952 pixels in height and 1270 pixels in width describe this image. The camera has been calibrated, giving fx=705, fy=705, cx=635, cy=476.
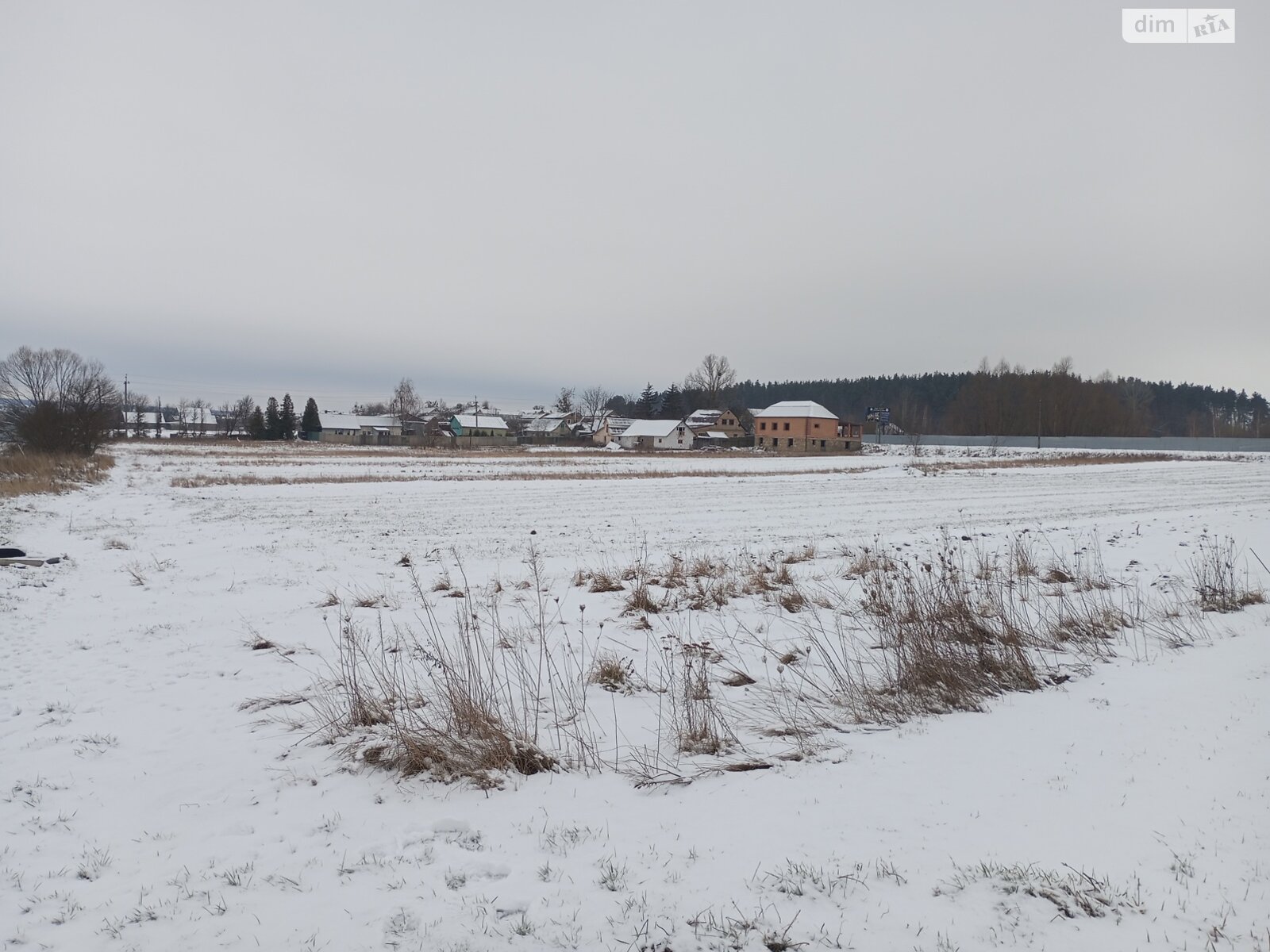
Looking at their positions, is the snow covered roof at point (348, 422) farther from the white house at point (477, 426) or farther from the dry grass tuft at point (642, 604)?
the dry grass tuft at point (642, 604)

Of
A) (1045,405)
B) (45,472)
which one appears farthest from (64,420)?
(1045,405)

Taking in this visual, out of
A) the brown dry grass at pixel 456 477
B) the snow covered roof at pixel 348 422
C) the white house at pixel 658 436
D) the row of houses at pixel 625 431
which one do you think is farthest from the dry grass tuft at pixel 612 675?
the snow covered roof at pixel 348 422

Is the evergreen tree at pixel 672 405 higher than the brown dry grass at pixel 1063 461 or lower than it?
higher

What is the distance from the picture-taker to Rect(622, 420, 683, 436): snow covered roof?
111m

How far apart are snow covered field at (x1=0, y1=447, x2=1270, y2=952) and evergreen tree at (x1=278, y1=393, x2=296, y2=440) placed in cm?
12135

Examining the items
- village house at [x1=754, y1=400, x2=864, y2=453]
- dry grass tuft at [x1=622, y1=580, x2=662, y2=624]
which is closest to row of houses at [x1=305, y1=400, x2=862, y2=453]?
village house at [x1=754, y1=400, x2=864, y2=453]

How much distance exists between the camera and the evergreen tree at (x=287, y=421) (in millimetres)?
121000

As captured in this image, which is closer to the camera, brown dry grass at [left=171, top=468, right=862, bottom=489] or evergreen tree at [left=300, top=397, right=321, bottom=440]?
brown dry grass at [left=171, top=468, right=862, bottom=489]

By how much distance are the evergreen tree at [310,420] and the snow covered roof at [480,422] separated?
84.8 feet

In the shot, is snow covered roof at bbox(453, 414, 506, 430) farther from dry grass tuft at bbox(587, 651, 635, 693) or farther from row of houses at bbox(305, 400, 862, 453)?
dry grass tuft at bbox(587, 651, 635, 693)

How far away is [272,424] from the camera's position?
12012 cm

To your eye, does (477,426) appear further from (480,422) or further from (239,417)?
(239,417)

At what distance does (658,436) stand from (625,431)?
12.0m

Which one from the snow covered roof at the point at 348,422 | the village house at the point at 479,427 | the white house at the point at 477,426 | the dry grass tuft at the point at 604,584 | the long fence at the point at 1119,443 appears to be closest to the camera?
the dry grass tuft at the point at 604,584
